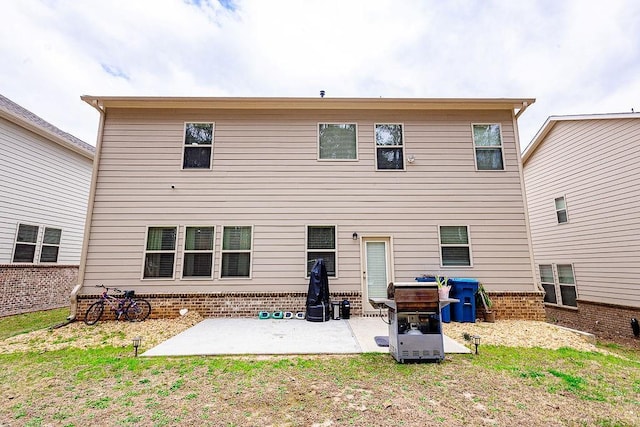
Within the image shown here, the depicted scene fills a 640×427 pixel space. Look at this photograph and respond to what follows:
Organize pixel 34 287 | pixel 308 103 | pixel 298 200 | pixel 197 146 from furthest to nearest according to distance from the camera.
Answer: pixel 34 287 → pixel 197 146 → pixel 308 103 → pixel 298 200

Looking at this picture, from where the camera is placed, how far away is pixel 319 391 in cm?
300

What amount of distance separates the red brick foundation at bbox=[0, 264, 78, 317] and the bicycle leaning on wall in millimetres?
3977

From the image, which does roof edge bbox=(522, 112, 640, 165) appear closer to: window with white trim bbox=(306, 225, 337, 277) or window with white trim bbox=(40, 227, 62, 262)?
window with white trim bbox=(306, 225, 337, 277)

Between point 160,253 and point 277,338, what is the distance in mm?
3879

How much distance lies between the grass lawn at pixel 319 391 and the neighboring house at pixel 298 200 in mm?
2731

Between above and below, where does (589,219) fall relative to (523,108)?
below

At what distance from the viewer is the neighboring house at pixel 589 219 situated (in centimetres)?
761

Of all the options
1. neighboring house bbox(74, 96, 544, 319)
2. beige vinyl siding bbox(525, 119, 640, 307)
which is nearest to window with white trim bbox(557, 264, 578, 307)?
beige vinyl siding bbox(525, 119, 640, 307)

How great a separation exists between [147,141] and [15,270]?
230 inches

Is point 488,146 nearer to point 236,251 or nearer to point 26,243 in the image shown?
point 236,251

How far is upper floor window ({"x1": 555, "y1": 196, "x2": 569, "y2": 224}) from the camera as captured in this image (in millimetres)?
9383

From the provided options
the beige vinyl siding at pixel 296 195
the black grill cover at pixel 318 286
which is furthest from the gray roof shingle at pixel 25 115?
the black grill cover at pixel 318 286

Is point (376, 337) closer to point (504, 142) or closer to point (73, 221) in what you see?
point (504, 142)

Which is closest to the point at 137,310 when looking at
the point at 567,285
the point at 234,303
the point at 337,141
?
the point at 234,303
